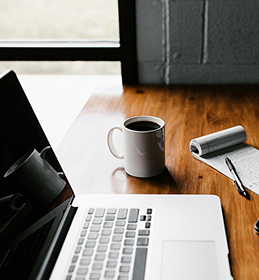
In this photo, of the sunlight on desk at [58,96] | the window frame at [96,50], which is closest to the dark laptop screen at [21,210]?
the sunlight on desk at [58,96]

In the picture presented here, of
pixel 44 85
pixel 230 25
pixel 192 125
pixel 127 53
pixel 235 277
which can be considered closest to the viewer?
pixel 235 277

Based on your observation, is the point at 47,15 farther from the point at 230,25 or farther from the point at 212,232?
the point at 212,232

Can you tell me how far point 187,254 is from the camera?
0.58 m

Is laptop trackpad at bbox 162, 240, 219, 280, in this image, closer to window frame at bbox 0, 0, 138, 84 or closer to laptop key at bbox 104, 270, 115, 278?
laptop key at bbox 104, 270, 115, 278

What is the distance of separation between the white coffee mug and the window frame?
702 mm

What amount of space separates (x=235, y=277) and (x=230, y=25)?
1.07 meters

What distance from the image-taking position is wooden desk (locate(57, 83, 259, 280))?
668 mm

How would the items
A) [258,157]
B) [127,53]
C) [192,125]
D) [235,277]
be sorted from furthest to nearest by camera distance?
[127,53], [192,125], [258,157], [235,277]

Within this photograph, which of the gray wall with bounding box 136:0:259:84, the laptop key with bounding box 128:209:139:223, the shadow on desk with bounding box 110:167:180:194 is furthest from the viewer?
the gray wall with bounding box 136:0:259:84

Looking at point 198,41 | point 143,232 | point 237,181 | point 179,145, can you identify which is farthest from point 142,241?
point 198,41

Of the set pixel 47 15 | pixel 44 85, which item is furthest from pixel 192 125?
pixel 47 15

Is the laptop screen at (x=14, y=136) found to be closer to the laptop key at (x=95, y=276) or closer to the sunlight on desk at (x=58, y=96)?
the laptop key at (x=95, y=276)

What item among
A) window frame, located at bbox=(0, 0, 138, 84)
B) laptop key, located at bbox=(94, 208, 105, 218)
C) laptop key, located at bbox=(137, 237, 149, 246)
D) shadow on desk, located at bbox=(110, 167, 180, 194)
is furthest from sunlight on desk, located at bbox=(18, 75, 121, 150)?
laptop key, located at bbox=(137, 237, 149, 246)

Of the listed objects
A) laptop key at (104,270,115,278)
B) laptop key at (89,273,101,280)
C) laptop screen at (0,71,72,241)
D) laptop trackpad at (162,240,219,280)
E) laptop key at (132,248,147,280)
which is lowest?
laptop trackpad at (162,240,219,280)
